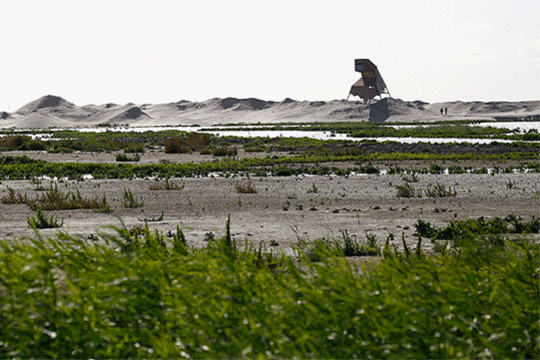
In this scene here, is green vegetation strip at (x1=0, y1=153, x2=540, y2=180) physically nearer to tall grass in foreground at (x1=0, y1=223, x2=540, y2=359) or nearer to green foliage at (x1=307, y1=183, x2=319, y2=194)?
green foliage at (x1=307, y1=183, x2=319, y2=194)

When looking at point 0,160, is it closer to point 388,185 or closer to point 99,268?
point 388,185

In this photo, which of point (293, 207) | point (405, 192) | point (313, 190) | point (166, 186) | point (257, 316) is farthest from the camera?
point (166, 186)

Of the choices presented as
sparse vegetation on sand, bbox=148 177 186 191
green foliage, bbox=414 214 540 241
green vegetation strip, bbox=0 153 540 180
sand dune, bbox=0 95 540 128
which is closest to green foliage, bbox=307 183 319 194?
sparse vegetation on sand, bbox=148 177 186 191

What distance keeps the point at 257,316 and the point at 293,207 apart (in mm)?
11761

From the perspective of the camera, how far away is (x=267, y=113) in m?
159

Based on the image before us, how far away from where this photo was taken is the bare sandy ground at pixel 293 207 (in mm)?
11883

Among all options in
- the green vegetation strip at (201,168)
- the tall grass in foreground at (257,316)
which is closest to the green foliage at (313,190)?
the green vegetation strip at (201,168)

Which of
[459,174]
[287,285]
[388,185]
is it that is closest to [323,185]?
[388,185]

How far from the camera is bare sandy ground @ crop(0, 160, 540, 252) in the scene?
11.9 meters

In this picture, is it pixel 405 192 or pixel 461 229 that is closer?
pixel 461 229

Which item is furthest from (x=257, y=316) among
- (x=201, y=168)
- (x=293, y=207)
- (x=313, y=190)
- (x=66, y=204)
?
(x=201, y=168)

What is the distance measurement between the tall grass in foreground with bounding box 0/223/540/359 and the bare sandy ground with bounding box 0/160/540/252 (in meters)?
5.37

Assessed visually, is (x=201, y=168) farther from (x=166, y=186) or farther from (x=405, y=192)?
(x=405, y=192)

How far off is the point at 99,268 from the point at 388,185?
16581 mm
